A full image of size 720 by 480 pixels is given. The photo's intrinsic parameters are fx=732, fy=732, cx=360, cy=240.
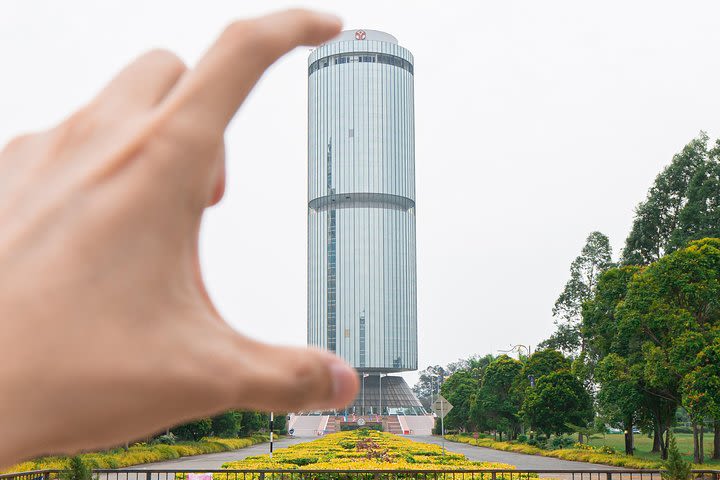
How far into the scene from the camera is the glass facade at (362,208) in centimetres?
9238

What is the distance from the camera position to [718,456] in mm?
28391

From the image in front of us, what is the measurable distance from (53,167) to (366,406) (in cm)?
9491

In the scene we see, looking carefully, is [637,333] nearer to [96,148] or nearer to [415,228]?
[96,148]

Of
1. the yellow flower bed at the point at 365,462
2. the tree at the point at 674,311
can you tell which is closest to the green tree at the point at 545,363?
the tree at the point at 674,311

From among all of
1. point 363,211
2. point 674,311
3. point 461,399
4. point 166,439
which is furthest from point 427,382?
point 674,311

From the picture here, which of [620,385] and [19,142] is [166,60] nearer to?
[19,142]

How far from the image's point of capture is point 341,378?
99 cm

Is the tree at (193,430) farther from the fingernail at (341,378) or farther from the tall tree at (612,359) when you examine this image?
the fingernail at (341,378)

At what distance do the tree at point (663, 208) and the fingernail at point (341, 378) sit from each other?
34336 mm

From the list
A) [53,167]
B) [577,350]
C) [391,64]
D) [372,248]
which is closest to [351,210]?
[372,248]

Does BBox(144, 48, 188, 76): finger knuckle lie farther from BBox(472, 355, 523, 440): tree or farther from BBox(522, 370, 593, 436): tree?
BBox(472, 355, 523, 440): tree

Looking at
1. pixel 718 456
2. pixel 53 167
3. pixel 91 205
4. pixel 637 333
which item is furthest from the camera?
pixel 718 456

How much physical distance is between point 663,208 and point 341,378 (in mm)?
36958

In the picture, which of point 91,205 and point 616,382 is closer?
point 91,205
